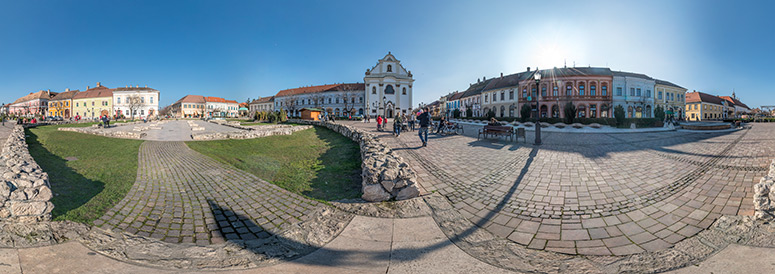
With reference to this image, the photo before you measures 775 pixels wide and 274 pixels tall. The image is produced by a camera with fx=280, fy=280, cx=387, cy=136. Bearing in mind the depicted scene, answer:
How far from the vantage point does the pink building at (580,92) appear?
41.8 m

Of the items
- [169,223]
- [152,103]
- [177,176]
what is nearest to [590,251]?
[169,223]

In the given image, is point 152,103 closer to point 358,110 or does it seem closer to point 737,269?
point 358,110

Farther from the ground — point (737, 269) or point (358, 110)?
point (358, 110)

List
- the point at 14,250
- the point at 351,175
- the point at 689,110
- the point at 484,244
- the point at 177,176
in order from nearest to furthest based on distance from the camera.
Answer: the point at 14,250
the point at 484,244
the point at 177,176
the point at 351,175
the point at 689,110

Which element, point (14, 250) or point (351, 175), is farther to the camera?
point (351, 175)

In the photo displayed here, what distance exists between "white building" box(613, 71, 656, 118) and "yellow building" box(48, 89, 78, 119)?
408 feet

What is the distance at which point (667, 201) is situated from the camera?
4289mm

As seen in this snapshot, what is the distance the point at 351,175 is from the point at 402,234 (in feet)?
10.3

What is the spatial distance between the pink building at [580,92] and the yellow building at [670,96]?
11.8 metres

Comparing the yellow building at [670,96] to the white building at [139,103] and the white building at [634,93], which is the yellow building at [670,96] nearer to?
the white building at [634,93]

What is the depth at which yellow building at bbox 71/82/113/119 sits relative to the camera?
7319cm

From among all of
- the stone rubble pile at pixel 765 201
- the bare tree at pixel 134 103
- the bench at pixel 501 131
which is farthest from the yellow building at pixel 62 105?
the stone rubble pile at pixel 765 201

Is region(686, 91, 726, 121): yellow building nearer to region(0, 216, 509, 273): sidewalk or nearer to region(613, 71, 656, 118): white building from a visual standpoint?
region(613, 71, 656, 118): white building

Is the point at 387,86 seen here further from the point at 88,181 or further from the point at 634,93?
the point at 88,181
